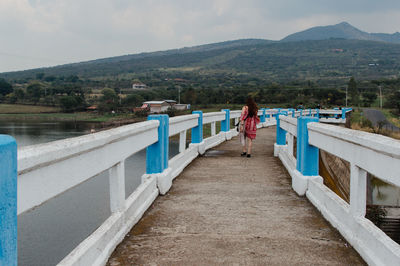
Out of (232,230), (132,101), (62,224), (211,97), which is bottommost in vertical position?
(62,224)

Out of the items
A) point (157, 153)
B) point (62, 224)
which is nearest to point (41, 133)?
point (62, 224)

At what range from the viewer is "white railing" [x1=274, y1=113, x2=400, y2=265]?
324 centimetres

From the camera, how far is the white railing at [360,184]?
3.24 m

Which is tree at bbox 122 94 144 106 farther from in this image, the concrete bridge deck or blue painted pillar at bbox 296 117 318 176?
blue painted pillar at bbox 296 117 318 176

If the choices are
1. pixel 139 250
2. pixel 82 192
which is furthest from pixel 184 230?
pixel 82 192

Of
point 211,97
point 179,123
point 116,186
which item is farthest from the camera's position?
point 211,97

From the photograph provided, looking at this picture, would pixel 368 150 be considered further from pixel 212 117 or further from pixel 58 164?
pixel 212 117

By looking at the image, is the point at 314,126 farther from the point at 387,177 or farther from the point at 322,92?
the point at 322,92

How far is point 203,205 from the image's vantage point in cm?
575

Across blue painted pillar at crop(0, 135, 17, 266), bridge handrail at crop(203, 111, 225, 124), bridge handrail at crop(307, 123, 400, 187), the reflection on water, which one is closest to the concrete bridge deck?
bridge handrail at crop(307, 123, 400, 187)

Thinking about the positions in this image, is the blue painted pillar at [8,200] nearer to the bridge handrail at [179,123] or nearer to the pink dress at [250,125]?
the bridge handrail at [179,123]

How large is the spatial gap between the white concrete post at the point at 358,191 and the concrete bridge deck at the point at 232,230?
0.39 meters

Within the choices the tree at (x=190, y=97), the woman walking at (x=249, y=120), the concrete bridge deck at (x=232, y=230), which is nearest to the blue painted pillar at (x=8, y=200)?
the concrete bridge deck at (x=232, y=230)

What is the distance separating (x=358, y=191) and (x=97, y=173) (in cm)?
237
